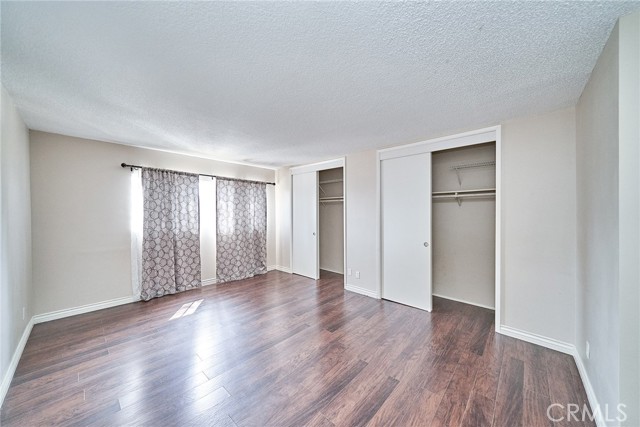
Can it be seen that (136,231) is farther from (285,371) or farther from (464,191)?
(464,191)

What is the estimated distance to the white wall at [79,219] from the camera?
9.60ft

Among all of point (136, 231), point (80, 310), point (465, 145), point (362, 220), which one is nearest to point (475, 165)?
point (465, 145)

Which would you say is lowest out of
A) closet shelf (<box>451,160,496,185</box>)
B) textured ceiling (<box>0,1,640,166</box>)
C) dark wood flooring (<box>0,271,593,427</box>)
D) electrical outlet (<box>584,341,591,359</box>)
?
dark wood flooring (<box>0,271,593,427</box>)

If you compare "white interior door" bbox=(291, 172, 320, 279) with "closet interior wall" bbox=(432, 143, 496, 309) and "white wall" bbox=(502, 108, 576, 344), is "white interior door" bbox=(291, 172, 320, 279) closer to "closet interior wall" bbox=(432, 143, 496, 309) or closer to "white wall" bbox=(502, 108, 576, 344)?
"closet interior wall" bbox=(432, 143, 496, 309)

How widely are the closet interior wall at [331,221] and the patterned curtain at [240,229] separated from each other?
4.29 ft

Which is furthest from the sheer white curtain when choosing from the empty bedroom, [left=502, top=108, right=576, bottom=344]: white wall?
[left=502, top=108, right=576, bottom=344]: white wall

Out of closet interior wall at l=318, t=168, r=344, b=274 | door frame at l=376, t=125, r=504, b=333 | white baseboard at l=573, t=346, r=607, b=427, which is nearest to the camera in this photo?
white baseboard at l=573, t=346, r=607, b=427

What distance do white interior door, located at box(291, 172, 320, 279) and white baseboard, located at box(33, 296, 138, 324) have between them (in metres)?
2.84

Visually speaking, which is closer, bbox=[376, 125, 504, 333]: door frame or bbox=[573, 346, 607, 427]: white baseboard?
bbox=[573, 346, 607, 427]: white baseboard

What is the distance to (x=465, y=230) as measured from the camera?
3428mm

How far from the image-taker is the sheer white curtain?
3.59 m

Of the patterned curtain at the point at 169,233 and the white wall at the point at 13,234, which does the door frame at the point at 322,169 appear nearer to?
the patterned curtain at the point at 169,233

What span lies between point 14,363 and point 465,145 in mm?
4966

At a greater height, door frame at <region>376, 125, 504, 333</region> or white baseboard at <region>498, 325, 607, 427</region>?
door frame at <region>376, 125, 504, 333</region>
